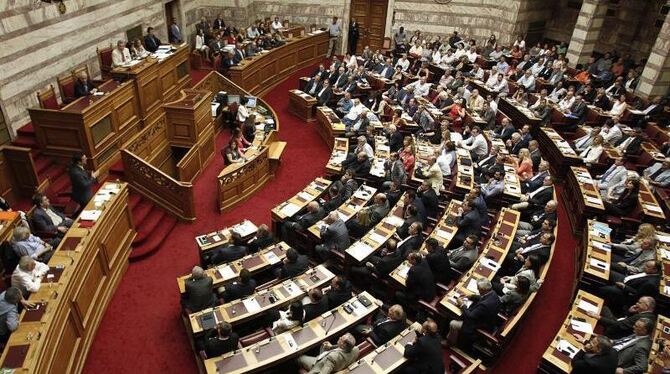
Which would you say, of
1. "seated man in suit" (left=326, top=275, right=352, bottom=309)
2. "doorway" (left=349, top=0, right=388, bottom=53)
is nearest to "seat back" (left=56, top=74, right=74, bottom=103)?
"seated man in suit" (left=326, top=275, right=352, bottom=309)

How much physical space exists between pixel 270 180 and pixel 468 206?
526cm

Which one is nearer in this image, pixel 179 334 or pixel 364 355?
pixel 364 355

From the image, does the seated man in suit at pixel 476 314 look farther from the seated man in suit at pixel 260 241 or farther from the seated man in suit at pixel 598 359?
the seated man in suit at pixel 260 241

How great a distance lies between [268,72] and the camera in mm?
17562

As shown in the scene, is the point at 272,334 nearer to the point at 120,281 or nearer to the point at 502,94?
the point at 120,281

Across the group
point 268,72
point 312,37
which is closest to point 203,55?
point 268,72

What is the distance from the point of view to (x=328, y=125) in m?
13.6


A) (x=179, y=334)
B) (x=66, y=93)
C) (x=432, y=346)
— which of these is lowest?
(x=179, y=334)

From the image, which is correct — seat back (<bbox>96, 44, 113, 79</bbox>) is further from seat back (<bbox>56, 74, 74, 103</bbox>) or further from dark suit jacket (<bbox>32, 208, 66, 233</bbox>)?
dark suit jacket (<bbox>32, 208, 66, 233</bbox>)

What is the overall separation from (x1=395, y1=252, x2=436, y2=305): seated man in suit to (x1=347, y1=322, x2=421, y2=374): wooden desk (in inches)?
30.2

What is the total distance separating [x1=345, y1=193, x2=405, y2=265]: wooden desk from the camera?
318 inches

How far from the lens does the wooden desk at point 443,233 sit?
7.52m

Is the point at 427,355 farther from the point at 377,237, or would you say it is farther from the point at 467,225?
the point at 467,225

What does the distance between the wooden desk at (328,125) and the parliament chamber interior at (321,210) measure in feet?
0.32
